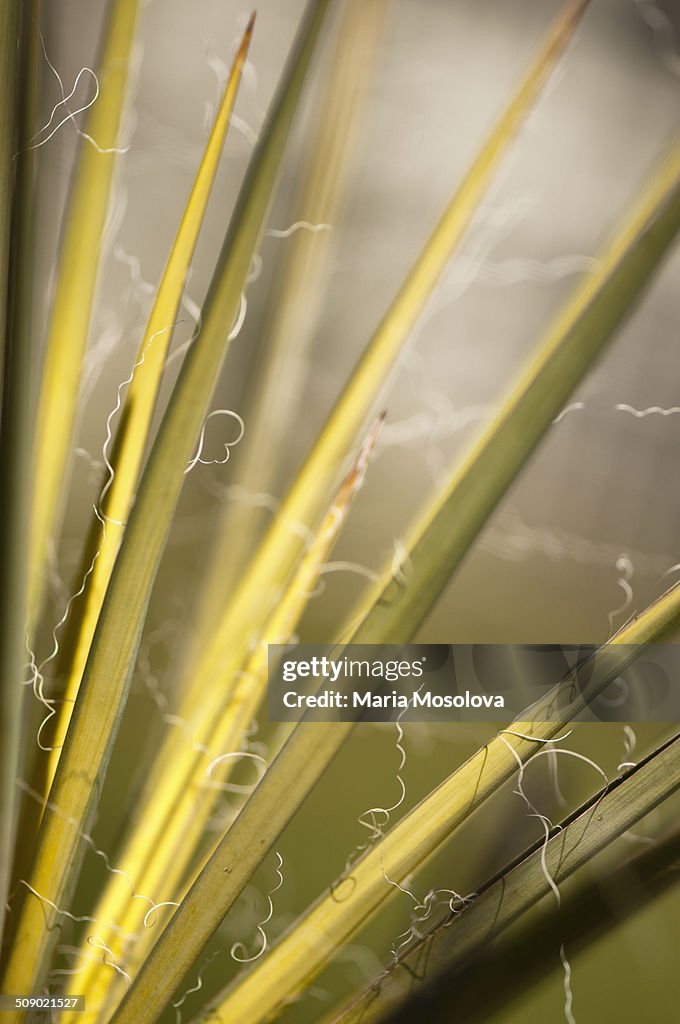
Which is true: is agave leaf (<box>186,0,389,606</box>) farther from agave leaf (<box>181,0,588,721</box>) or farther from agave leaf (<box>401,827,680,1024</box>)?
agave leaf (<box>401,827,680,1024</box>)

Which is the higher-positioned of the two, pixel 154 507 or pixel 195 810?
pixel 154 507

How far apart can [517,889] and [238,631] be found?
0.95 ft

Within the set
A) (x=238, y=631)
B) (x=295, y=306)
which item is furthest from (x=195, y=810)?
(x=295, y=306)

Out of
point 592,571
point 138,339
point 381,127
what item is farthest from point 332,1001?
point 381,127

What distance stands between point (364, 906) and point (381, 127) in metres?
0.62

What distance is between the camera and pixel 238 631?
2.17 feet

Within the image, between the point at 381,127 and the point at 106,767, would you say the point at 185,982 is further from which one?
the point at 381,127

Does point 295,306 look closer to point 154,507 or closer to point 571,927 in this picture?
point 154,507

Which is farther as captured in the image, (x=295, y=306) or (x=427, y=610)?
(x=295, y=306)

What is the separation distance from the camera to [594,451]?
67 cm

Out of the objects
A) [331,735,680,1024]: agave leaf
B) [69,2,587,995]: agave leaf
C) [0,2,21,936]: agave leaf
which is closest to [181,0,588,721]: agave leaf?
[69,2,587,995]: agave leaf

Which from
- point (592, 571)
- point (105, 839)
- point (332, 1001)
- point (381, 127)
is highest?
point (381, 127)

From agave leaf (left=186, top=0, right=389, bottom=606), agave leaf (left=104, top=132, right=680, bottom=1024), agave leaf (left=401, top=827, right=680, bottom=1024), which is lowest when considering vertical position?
agave leaf (left=401, top=827, right=680, bottom=1024)

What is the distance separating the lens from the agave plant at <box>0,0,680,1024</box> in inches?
24.3
